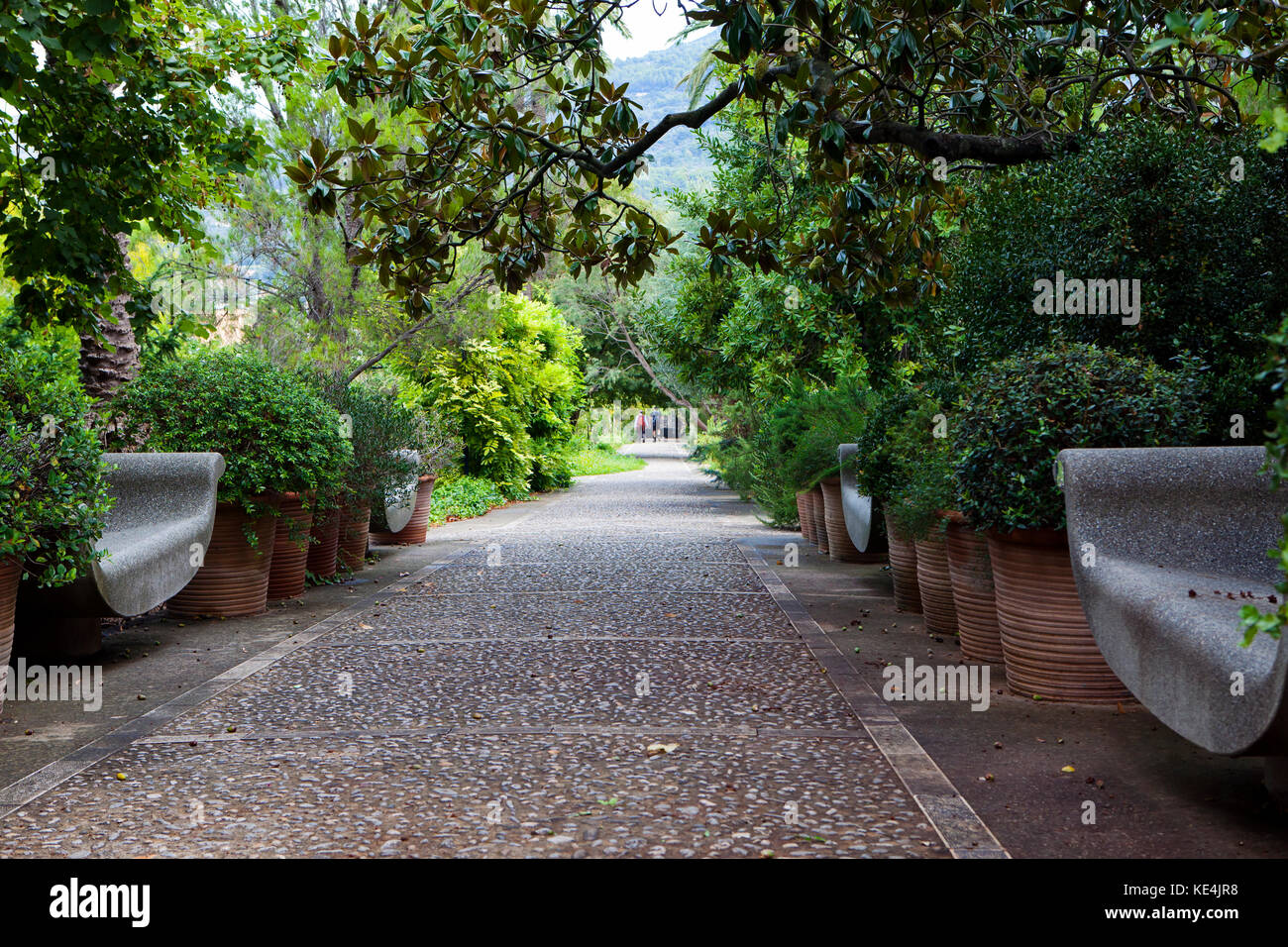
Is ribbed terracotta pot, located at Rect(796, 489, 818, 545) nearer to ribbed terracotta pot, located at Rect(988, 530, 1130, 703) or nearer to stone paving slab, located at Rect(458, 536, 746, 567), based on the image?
stone paving slab, located at Rect(458, 536, 746, 567)

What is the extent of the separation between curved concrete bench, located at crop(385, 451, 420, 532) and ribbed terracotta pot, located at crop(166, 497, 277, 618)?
104 inches

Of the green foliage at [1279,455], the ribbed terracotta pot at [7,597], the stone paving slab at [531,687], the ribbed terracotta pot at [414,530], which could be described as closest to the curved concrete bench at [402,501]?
the ribbed terracotta pot at [414,530]

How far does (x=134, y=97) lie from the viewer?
6.63 m

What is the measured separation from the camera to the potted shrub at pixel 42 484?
4.18 metres

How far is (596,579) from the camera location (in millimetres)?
9047

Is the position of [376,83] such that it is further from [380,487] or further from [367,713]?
[380,487]

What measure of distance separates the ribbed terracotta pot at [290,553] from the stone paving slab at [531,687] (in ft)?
5.47

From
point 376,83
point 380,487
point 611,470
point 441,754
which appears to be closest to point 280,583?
point 380,487

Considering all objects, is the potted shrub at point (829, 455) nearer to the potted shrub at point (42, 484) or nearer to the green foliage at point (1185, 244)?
the green foliage at point (1185, 244)

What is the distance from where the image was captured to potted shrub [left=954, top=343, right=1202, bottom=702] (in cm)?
446

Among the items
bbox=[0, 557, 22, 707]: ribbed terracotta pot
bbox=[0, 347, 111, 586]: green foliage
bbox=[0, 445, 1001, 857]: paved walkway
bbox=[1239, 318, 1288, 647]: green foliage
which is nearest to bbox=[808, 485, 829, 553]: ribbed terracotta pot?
bbox=[0, 445, 1001, 857]: paved walkway

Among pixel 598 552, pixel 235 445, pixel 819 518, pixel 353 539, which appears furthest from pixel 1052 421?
pixel 598 552

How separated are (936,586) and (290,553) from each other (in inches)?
187
